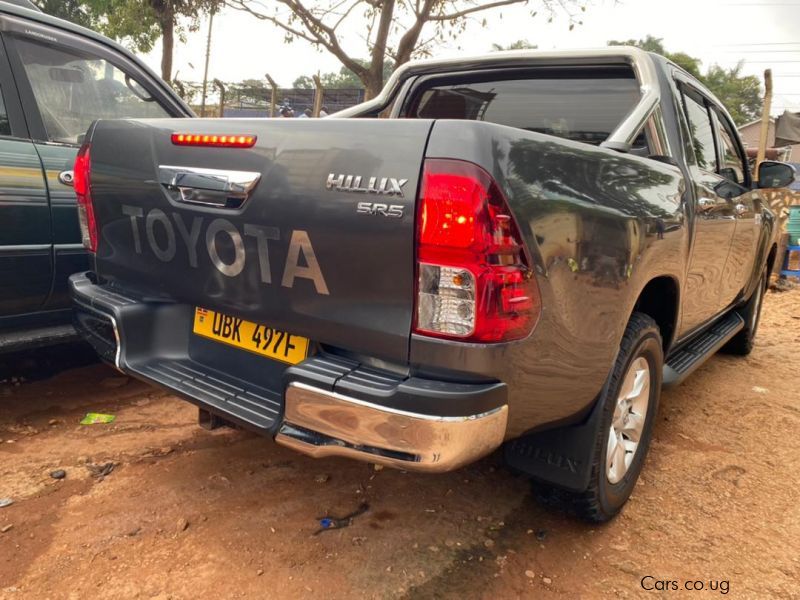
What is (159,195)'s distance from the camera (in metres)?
2.13

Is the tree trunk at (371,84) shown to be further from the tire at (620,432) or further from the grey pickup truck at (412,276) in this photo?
the tire at (620,432)

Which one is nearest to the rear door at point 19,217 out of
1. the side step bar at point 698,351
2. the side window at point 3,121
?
the side window at point 3,121

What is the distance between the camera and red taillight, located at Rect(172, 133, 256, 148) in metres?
1.91

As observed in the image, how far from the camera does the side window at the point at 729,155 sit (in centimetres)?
365

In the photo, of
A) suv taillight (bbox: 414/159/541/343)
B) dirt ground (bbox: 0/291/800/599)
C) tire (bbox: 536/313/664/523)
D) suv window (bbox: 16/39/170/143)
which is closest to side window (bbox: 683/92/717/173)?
tire (bbox: 536/313/664/523)

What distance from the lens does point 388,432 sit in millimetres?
1612

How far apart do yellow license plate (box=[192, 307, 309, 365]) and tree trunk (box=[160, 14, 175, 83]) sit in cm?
1306

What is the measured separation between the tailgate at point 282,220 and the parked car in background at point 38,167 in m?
0.76

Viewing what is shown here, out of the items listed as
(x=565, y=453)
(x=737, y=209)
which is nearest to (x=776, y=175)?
(x=737, y=209)

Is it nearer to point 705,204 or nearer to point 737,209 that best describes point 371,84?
point 737,209

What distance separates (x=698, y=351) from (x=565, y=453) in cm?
180

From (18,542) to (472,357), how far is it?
1.77m

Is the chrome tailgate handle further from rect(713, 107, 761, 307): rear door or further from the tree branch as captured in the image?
the tree branch

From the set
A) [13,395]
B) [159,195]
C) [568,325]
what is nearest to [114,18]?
[13,395]
